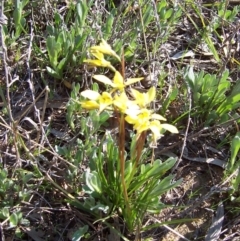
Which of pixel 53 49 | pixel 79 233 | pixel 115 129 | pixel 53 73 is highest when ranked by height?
pixel 53 49

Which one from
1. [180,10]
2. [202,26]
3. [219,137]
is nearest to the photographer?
[219,137]

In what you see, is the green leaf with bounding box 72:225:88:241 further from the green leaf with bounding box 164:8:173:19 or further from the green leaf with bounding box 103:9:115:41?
the green leaf with bounding box 164:8:173:19

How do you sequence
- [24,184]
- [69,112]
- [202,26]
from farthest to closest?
[202,26] → [69,112] → [24,184]

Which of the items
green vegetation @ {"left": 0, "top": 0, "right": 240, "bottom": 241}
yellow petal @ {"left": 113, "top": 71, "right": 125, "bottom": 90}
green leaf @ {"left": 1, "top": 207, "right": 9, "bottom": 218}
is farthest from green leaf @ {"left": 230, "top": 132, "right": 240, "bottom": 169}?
green leaf @ {"left": 1, "top": 207, "right": 9, "bottom": 218}

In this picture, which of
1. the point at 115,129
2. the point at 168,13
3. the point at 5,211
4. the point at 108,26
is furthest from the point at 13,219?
the point at 168,13

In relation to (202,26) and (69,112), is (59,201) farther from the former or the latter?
(202,26)

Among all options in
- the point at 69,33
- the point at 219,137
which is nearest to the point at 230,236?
the point at 219,137

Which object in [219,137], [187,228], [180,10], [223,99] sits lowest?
[187,228]

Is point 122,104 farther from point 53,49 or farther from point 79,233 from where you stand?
point 53,49
